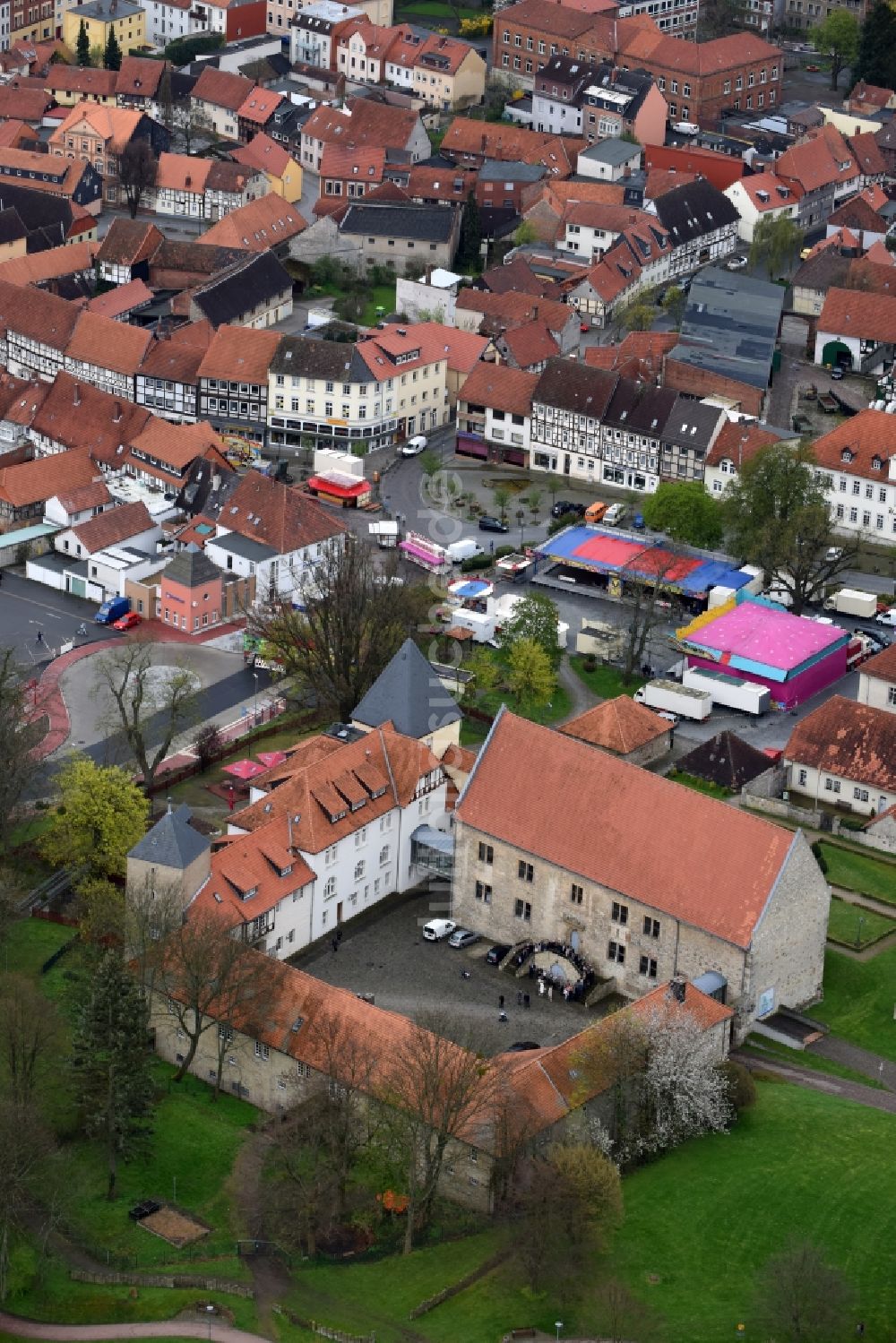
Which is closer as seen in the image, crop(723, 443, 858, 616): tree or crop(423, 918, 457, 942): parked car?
crop(423, 918, 457, 942): parked car

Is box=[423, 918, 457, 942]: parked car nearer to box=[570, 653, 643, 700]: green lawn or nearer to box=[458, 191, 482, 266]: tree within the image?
box=[570, 653, 643, 700]: green lawn

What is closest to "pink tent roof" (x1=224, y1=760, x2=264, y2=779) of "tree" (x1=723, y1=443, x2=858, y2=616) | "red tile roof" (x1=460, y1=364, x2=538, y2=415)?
"tree" (x1=723, y1=443, x2=858, y2=616)

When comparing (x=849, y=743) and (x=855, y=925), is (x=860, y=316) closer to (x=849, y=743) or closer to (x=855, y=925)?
(x=849, y=743)

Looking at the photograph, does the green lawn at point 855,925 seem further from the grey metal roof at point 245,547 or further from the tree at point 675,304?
the tree at point 675,304

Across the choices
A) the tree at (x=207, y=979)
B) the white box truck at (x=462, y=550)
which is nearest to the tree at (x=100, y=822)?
the tree at (x=207, y=979)

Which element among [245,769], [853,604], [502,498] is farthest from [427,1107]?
[502,498]
